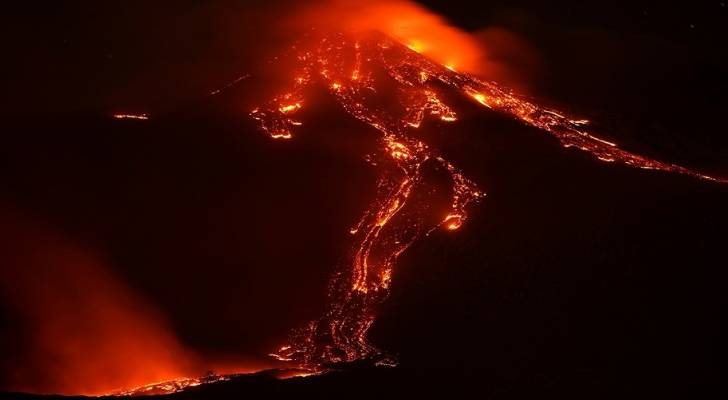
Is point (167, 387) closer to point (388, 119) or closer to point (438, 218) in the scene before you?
point (438, 218)

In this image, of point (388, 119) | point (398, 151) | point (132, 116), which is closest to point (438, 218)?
point (398, 151)

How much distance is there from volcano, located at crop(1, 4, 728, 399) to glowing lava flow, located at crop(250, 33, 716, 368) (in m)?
0.06

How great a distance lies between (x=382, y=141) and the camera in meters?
22.4

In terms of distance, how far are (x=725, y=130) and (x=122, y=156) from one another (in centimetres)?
1791

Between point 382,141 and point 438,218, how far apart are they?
13.9 ft

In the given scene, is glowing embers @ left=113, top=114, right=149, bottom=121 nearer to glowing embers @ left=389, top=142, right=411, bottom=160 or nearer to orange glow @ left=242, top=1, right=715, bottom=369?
orange glow @ left=242, top=1, right=715, bottom=369

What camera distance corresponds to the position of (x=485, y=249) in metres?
17.2

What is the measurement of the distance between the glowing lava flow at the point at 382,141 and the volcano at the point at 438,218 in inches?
2.3

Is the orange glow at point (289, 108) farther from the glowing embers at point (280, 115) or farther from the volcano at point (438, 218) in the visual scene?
the volcano at point (438, 218)

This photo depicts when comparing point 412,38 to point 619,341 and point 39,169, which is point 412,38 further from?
point 619,341

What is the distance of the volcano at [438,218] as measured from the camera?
1373cm

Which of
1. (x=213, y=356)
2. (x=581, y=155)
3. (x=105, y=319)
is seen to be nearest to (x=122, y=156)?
(x=105, y=319)

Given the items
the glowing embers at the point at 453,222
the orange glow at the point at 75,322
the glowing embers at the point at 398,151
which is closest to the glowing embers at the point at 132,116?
the orange glow at the point at 75,322

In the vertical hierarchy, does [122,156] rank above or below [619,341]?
below
